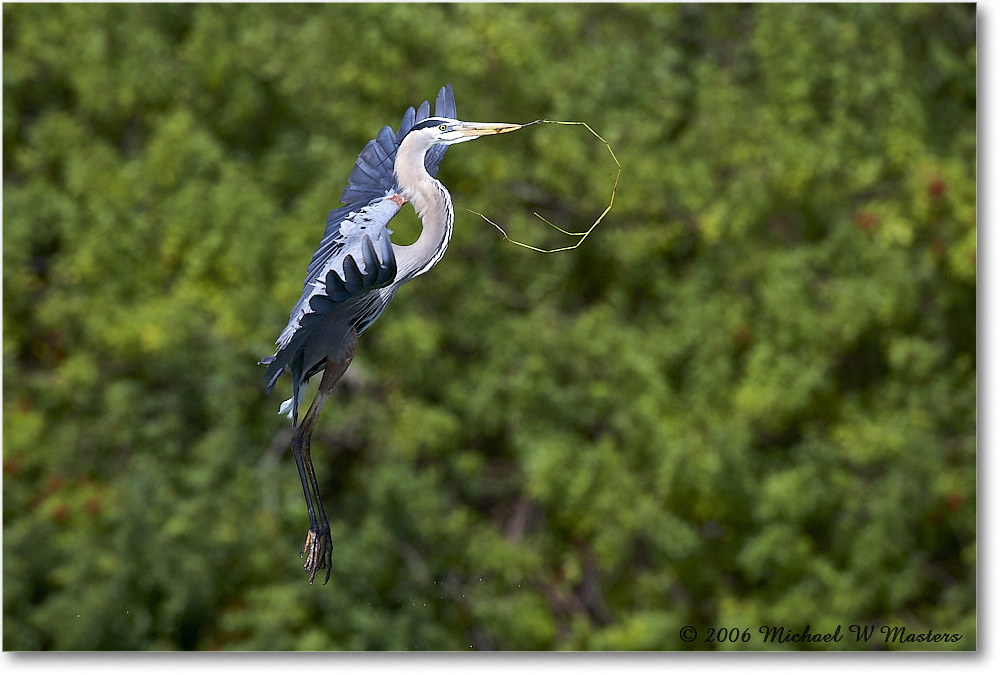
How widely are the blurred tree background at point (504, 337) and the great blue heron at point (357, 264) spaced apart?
221 cm

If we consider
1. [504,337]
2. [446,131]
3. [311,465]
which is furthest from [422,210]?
[504,337]

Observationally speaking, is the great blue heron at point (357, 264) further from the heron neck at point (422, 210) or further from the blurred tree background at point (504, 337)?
the blurred tree background at point (504, 337)

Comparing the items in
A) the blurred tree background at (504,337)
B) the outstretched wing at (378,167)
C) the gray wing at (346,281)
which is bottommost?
the blurred tree background at (504,337)

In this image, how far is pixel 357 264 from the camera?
115 cm

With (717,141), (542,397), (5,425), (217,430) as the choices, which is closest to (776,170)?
(717,141)

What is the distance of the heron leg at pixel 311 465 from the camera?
4.16 ft

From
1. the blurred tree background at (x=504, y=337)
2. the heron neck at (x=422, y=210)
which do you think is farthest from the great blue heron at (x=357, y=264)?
the blurred tree background at (x=504, y=337)

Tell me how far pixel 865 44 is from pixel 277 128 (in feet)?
6.85

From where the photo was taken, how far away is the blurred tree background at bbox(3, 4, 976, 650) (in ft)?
11.6

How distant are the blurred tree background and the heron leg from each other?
2.24 metres

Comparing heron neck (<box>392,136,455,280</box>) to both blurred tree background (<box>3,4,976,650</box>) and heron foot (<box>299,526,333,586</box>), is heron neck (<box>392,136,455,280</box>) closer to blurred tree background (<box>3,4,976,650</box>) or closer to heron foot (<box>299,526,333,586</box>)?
heron foot (<box>299,526,333,586</box>)

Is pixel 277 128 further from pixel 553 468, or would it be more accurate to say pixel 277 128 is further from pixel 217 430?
pixel 553 468

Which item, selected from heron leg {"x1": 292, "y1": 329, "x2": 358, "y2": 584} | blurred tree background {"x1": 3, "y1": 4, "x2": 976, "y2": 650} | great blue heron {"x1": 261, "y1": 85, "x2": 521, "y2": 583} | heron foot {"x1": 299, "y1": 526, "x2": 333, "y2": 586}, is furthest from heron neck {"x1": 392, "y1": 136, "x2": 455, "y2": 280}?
blurred tree background {"x1": 3, "y1": 4, "x2": 976, "y2": 650}

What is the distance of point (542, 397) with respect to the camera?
3.69m
